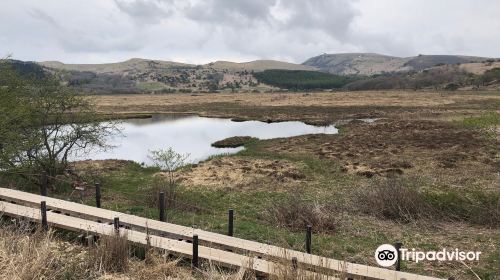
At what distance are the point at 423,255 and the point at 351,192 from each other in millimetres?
9646

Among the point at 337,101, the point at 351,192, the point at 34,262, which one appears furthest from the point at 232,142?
the point at 337,101

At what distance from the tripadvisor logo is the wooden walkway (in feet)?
7.52

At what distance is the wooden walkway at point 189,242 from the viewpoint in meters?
9.80

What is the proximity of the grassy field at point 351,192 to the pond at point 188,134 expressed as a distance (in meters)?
6.35

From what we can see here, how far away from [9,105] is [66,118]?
4472 mm

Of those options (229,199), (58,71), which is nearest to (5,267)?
(229,199)

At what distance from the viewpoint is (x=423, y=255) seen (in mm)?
13766

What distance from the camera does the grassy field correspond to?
15.5m

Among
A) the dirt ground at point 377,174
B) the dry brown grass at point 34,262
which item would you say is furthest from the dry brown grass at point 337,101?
the dry brown grass at point 34,262

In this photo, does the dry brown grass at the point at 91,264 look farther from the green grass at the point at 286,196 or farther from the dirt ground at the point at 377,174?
the dirt ground at the point at 377,174

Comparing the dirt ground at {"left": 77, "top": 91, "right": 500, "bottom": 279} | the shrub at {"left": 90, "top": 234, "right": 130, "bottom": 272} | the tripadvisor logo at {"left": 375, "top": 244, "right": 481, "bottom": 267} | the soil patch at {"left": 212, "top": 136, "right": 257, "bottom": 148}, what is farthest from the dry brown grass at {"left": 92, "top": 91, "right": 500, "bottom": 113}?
the tripadvisor logo at {"left": 375, "top": 244, "right": 481, "bottom": 267}

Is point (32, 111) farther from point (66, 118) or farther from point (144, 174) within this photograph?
point (144, 174)

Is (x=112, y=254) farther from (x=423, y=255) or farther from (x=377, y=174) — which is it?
(x=377, y=174)

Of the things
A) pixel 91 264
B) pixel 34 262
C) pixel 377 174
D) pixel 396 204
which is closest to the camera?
pixel 34 262
